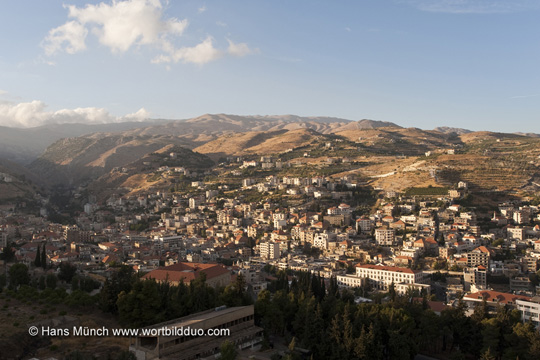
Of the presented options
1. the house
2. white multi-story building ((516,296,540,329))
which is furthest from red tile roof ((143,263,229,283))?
white multi-story building ((516,296,540,329))

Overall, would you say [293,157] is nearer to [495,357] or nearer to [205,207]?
[205,207]

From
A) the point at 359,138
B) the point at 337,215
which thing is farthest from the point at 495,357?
the point at 359,138

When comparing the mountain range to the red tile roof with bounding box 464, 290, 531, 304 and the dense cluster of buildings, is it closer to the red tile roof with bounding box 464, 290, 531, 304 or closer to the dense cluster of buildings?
the dense cluster of buildings

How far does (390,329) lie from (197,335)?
811 centimetres

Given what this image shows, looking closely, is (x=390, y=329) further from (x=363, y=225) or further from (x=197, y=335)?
(x=363, y=225)

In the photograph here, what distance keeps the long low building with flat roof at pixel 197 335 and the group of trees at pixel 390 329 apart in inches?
50.1

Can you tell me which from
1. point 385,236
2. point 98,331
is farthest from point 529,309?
point 98,331

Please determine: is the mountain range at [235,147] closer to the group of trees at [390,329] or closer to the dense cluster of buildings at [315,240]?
the dense cluster of buildings at [315,240]

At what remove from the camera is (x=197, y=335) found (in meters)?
20.4

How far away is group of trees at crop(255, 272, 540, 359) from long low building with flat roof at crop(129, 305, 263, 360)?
127cm

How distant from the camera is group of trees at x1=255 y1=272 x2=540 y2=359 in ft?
67.3

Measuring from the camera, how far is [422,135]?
13738cm

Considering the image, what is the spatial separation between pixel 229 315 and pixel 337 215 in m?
38.4

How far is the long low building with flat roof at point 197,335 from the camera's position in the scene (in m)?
19.2
